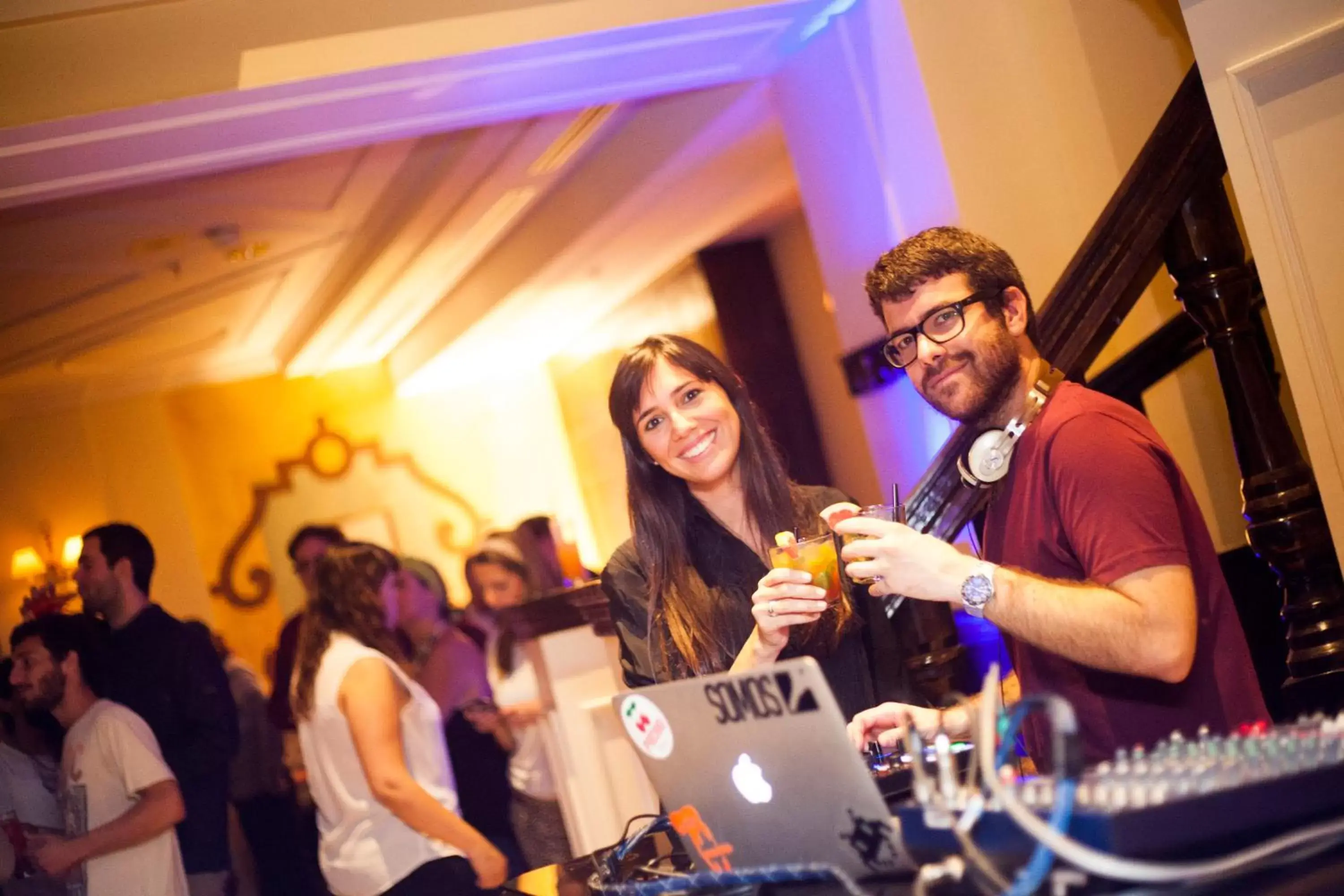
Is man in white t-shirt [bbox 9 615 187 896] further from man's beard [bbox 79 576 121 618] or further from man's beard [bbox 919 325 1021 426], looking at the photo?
man's beard [bbox 919 325 1021 426]

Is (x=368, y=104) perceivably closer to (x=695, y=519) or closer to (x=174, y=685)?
(x=695, y=519)

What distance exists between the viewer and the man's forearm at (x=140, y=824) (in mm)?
3869

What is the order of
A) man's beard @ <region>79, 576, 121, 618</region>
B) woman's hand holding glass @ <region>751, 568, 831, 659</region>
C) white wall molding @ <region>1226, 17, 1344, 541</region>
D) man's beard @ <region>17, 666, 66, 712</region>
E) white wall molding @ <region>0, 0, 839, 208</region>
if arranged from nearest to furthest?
woman's hand holding glass @ <region>751, 568, 831, 659</region>
white wall molding @ <region>1226, 17, 1344, 541</region>
white wall molding @ <region>0, 0, 839, 208</region>
man's beard @ <region>17, 666, 66, 712</region>
man's beard @ <region>79, 576, 121, 618</region>

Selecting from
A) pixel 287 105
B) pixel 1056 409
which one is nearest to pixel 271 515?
pixel 287 105

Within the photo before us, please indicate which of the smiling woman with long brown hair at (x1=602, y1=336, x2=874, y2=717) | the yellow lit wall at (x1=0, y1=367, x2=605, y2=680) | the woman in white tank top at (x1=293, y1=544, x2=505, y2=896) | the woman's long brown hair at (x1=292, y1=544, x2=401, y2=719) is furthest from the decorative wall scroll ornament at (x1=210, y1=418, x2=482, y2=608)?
the smiling woman with long brown hair at (x1=602, y1=336, x2=874, y2=717)

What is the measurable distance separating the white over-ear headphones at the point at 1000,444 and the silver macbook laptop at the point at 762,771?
26.7 inches

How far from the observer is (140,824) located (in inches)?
154

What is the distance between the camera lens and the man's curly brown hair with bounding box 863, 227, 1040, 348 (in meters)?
1.88

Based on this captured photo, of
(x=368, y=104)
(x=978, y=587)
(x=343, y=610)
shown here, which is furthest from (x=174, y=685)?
(x=978, y=587)

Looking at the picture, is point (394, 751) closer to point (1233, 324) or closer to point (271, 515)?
point (271, 515)

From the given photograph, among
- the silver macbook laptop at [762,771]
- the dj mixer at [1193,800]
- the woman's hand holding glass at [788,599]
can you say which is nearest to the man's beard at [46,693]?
the woman's hand holding glass at [788,599]

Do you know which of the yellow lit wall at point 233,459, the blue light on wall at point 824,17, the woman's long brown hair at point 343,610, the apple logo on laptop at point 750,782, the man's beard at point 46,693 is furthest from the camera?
the yellow lit wall at point 233,459

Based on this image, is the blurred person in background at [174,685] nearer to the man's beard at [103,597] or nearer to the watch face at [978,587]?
the man's beard at [103,597]

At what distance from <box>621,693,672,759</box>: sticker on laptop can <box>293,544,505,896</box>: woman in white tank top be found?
2585 millimetres
